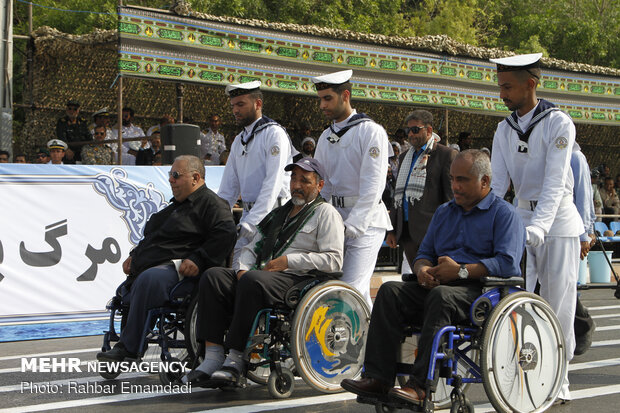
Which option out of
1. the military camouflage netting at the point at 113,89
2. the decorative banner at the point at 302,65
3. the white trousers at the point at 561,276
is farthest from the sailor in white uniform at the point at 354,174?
the military camouflage netting at the point at 113,89

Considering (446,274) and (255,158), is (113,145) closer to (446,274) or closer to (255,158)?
(255,158)

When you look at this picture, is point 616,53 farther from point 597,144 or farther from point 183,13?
point 183,13

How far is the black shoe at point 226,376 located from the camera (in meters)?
5.82

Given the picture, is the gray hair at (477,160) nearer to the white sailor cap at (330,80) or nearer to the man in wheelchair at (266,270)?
the man in wheelchair at (266,270)

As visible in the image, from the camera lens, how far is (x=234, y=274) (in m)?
6.23

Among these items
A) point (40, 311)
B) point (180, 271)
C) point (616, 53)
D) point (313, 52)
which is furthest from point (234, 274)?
point (616, 53)

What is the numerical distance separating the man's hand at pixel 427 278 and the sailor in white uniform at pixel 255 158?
2.06 m

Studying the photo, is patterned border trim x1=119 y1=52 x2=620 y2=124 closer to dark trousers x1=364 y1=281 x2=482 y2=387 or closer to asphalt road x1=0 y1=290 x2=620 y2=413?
asphalt road x1=0 y1=290 x2=620 y2=413

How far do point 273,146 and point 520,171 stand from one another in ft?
6.70

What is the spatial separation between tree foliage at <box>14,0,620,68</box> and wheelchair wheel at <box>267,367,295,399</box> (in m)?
16.1

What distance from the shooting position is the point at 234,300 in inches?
242

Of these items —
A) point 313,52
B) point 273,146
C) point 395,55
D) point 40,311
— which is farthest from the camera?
point 395,55

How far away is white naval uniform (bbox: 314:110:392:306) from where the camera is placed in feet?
22.0

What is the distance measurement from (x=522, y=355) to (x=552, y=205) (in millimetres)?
1175
